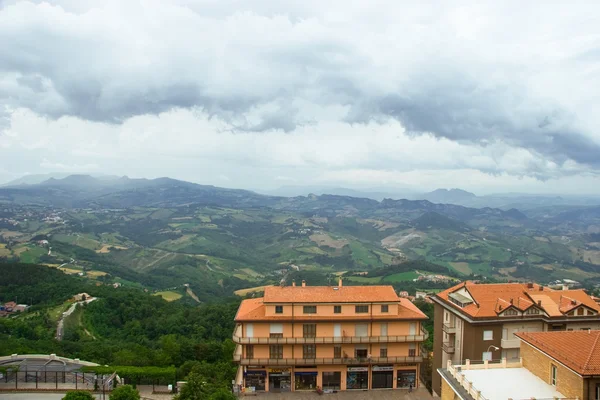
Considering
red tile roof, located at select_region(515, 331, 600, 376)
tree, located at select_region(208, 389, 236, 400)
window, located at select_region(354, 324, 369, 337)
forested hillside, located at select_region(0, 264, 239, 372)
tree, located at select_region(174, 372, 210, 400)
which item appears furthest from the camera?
forested hillside, located at select_region(0, 264, 239, 372)

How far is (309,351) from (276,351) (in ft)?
8.71

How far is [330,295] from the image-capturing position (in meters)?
38.3

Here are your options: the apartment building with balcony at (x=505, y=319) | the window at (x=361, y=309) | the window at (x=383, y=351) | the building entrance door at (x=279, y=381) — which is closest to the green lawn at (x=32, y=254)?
the building entrance door at (x=279, y=381)

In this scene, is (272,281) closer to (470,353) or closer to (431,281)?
(431,281)

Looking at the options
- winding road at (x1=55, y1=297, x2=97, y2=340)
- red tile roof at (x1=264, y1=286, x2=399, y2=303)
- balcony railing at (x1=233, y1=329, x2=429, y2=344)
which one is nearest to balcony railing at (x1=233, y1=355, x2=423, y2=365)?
balcony railing at (x1=233, y1=329, x2=429, y2=344)

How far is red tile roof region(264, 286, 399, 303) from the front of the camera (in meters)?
37.4

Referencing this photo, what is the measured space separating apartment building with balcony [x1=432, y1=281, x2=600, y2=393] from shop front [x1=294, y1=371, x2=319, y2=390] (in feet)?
35.5

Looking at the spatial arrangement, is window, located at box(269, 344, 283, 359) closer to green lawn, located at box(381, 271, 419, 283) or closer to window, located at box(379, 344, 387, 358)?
window, located at box(379, 344, 387, 358)

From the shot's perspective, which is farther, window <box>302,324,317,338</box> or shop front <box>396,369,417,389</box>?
shop front <box>396,369,417,389</box>

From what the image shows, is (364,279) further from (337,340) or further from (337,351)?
(337,340)

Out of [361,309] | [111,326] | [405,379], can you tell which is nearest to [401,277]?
[111,326]

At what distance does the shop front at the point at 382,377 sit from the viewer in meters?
37.6

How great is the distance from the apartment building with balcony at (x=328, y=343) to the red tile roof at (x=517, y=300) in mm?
5140

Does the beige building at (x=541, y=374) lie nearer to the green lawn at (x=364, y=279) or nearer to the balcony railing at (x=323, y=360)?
the balcony railing at (x=323, y=360)
